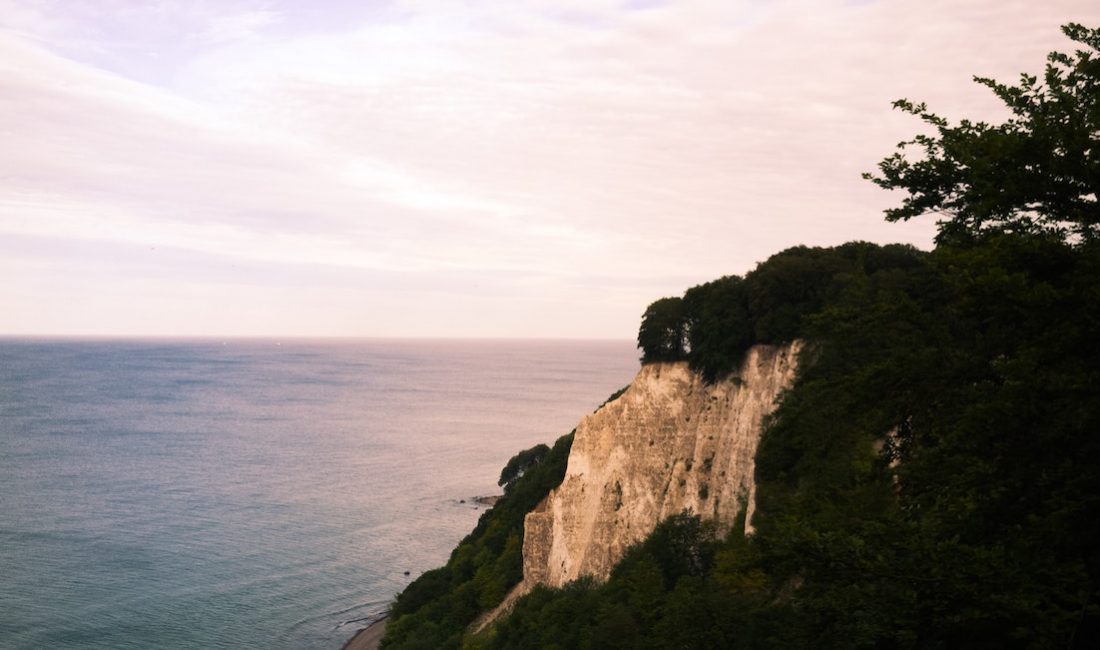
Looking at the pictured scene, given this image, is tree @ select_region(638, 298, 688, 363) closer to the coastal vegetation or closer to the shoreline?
the coastal vegetation

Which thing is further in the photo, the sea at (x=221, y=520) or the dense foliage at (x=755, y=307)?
the sea at (x=221, y=520)

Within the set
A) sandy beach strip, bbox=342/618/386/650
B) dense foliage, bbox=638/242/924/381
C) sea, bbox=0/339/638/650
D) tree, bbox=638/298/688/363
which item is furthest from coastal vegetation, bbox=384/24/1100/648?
sea, bbox=0/339/638/650

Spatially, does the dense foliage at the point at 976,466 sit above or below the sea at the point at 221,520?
above

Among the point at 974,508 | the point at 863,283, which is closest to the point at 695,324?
the point at 863,283

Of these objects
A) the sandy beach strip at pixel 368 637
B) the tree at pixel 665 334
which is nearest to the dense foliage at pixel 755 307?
the tree at pixel 665 334

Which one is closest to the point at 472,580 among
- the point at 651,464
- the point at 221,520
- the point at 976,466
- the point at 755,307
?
the point at 651,464

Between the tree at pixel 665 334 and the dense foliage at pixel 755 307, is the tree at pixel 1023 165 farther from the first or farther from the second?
the tree at pixel 665 334

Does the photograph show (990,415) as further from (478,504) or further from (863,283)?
(478,504)
